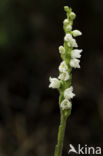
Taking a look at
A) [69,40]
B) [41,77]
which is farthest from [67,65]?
[41,77]

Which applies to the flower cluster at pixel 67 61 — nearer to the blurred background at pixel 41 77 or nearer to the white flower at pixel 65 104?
the white flower at pixel 65 104

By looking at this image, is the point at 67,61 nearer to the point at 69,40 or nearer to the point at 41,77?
the point at 69,40

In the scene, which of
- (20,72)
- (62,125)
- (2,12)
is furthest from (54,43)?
(62,125)

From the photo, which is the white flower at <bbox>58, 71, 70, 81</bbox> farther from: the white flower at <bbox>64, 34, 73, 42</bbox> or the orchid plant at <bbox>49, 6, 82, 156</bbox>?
the white flower at <bbox>64, 34, 73, 42</bbox>

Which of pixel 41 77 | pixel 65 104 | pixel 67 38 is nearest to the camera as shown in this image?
pixel 67 38

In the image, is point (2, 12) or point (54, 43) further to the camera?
point (54, 43)

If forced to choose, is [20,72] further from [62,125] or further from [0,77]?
[62,125]
